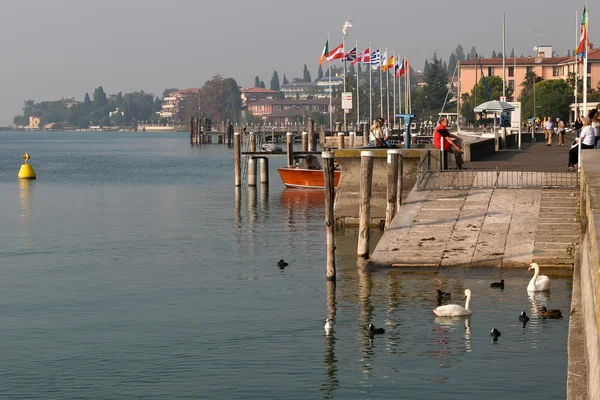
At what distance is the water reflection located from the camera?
39300 millimetres

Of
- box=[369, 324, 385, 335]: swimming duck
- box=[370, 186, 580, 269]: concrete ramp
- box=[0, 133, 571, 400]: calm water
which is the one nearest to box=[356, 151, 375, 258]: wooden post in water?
box=[370, 186, 580, 269]: concrete ramp

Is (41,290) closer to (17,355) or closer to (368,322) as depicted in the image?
(17,355)

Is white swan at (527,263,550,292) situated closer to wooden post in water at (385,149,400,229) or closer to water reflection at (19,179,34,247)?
wooden post in water at (385,149,400,229)

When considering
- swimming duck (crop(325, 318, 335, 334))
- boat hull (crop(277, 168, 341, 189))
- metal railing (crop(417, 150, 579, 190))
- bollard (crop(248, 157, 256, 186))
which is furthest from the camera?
bollard (crop(248, 157, 256, 186))

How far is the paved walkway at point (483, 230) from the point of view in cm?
2591

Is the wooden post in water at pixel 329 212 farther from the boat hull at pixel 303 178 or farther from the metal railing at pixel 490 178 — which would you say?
the boat hull at pixel 303 178

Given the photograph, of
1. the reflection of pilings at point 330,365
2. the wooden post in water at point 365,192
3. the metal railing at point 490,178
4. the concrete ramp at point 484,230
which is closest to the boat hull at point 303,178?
the metal railing at point 490,178

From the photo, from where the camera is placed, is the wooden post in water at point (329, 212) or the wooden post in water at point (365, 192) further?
the wooden post in water at point (365, 192)

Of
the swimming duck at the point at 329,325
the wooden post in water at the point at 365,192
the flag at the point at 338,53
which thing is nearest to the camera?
the swimming duck at the point at 329,325

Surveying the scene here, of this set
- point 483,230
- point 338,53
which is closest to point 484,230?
point 483,230

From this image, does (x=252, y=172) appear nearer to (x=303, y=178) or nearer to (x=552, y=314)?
(x=303, y=178)

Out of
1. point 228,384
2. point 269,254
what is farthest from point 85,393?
point 269,254

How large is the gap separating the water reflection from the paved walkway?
47.9ft

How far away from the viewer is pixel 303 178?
186 feet
